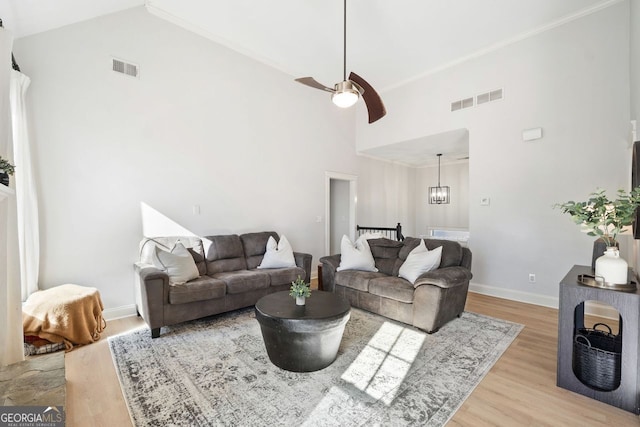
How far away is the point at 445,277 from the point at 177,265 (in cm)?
289

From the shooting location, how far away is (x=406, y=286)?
10.4ft

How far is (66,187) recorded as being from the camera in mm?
3105

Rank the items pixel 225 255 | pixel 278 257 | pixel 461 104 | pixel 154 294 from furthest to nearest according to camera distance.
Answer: pixel 461 104 → pixel 278 257 → pixel 225 255 → pixel 154 294

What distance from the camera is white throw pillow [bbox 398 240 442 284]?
10.6 feet

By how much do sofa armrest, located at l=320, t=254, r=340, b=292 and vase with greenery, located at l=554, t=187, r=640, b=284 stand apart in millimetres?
2598

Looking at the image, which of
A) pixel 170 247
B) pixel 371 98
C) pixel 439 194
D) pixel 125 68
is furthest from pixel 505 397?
pixel 439 194

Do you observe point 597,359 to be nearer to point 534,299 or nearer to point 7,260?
point 534,299

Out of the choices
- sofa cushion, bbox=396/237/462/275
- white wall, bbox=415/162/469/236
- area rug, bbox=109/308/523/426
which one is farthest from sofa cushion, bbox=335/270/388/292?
white wall, bbox=415/162/469/236

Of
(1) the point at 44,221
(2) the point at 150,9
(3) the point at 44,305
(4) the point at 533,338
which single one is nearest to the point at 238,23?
(2) the point at 150,9

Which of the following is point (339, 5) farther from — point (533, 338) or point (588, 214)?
point (533, 338)

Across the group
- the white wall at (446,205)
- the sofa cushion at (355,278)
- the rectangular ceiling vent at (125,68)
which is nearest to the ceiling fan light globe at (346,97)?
the sofa cushion at (355,278)

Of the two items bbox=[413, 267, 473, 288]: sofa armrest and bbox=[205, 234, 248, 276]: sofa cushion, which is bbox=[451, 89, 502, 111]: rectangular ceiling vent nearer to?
bbox=[413, 267, 473, 288]: sofa armrest

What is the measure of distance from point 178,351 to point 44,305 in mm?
1258

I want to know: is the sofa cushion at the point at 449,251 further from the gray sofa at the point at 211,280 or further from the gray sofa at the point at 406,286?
the gray sofa at the point at 211,280
